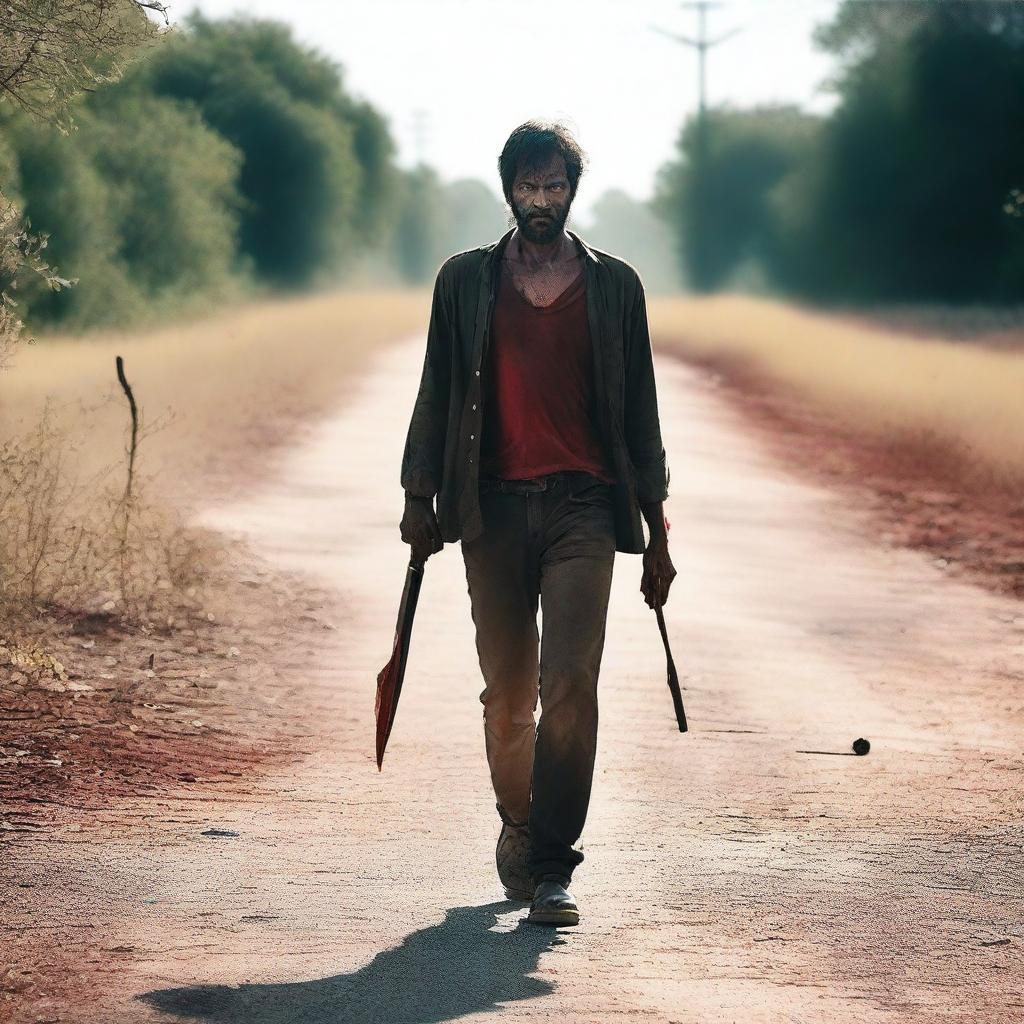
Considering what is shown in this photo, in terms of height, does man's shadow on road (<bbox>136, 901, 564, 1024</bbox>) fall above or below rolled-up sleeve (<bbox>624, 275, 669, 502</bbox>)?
below

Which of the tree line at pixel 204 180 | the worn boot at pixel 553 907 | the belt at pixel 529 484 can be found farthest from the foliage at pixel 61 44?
the tree line at pixel 204 180

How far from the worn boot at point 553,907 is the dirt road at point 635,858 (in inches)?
1.9

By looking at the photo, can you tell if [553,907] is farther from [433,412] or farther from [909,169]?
[909,169]

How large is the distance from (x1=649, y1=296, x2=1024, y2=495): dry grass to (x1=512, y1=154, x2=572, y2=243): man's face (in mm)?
13047

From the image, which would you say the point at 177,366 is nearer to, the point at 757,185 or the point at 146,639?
the point at 146,639

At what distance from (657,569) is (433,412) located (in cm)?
81

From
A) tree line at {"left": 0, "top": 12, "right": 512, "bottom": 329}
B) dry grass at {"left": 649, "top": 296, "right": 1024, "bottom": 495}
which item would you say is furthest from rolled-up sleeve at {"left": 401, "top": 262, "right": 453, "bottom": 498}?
tree line at {"left": 0, "top": 12, "right": 512, "bottom": 329}

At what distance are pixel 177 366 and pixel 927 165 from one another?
89.4 ft

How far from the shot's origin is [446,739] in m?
8.05

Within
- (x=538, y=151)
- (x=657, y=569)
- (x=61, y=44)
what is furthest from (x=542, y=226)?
(x=61, y=44)

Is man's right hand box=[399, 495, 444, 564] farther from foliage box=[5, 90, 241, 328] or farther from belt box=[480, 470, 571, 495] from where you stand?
foliage box=[5, 90, 241, 328]

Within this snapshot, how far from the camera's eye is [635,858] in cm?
609

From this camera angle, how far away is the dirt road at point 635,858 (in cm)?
468

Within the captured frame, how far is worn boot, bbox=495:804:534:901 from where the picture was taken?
217 inches
